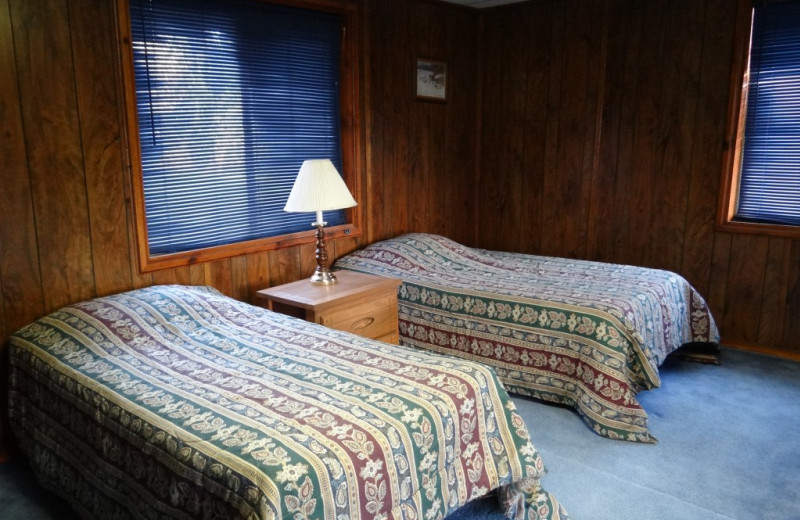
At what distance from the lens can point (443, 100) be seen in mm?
4230

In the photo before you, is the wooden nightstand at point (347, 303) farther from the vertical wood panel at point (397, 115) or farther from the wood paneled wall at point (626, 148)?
the wood paneled wall at point (626, 148)

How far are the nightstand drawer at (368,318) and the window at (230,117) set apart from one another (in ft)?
2.21

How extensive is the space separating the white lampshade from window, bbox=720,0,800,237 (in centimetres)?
238

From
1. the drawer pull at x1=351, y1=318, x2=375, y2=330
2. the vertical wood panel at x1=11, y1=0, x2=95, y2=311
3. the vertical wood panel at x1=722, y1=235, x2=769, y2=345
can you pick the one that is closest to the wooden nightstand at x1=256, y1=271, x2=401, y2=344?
the drawer pull at x1=351, y1=318, x2=375, y2=330

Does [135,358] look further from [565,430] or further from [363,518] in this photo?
[565,430]

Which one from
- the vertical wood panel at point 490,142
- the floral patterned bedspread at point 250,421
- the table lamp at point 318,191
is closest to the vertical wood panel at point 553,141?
the vertical wood panel at point 490,142

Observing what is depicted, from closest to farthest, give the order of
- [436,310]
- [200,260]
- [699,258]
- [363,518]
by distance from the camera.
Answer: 1. [363,518]
2. [200,260]
3. [436,310]
4. [699,258]

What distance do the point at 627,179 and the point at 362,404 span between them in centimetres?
299

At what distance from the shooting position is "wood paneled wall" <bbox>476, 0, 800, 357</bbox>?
357 cm

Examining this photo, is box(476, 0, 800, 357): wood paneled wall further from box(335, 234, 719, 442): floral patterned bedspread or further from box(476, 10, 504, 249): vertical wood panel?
box(335, 234, 719, 442): floral patterned bedspread

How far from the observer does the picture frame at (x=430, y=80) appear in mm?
4027

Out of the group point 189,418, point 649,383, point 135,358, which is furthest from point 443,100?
point 189,418

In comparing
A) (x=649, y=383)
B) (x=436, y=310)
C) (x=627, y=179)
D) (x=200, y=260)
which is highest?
(x=627, y=179)

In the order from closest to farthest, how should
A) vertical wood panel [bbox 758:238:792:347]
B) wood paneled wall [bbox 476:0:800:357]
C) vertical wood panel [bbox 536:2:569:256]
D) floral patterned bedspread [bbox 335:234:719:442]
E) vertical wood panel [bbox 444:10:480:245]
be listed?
floral patterned bedspread [bbox 335:234:719:442]
vertical wood panel [bbox 758:238:792:347]
wood paneled wall [bbox 476:0:800:357]
vertical wood panel [bbox 536:2:569:256]
vertical wood panel [bbox 444:10:480:245]
